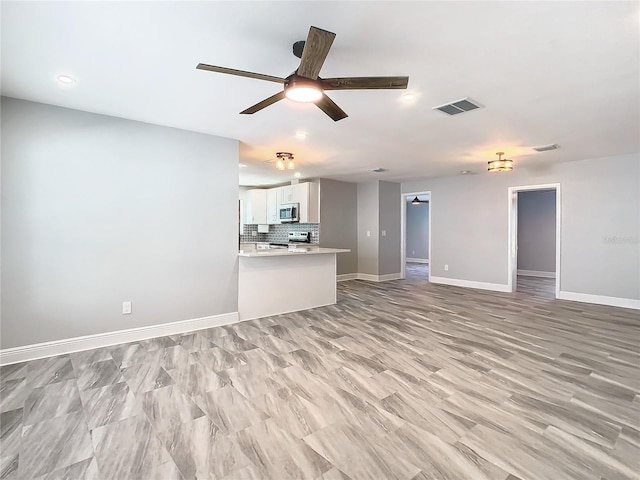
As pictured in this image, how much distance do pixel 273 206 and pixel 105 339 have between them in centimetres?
540

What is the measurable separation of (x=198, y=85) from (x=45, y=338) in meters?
2.90

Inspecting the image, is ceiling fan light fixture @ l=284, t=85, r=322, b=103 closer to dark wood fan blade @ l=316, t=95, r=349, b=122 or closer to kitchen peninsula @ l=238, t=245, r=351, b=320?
dark wood fan blade @ l=316, t=95, r=349, b=122

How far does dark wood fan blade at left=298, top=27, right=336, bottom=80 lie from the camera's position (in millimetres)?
1561

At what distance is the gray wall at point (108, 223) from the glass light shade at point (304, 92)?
2.30 metres

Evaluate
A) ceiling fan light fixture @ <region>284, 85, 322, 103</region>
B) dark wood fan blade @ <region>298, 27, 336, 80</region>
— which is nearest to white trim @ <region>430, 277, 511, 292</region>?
ceiling fan light fixture @ <region>284, 85, 322, 103</region>

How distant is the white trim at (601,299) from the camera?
5008mm

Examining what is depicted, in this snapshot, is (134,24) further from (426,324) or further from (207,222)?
(426,324)

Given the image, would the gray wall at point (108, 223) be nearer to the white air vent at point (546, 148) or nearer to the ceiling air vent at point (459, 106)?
the ceiling air vent at point (459, 106)

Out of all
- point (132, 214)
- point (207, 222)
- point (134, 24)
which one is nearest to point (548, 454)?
point (134, 24)

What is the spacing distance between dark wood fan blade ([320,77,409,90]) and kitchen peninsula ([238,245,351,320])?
259cm

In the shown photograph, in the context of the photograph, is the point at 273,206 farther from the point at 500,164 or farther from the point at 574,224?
the point at 574,224

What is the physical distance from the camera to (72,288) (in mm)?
3172

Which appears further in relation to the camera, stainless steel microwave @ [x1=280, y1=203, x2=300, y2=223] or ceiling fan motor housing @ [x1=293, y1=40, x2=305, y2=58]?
stainless steel microwave @ [x1=280, y1=203, x2=300, y2=223]

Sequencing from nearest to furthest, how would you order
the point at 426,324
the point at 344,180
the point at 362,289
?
the point at 426,324, the point at 362,289, the point at 344,180
